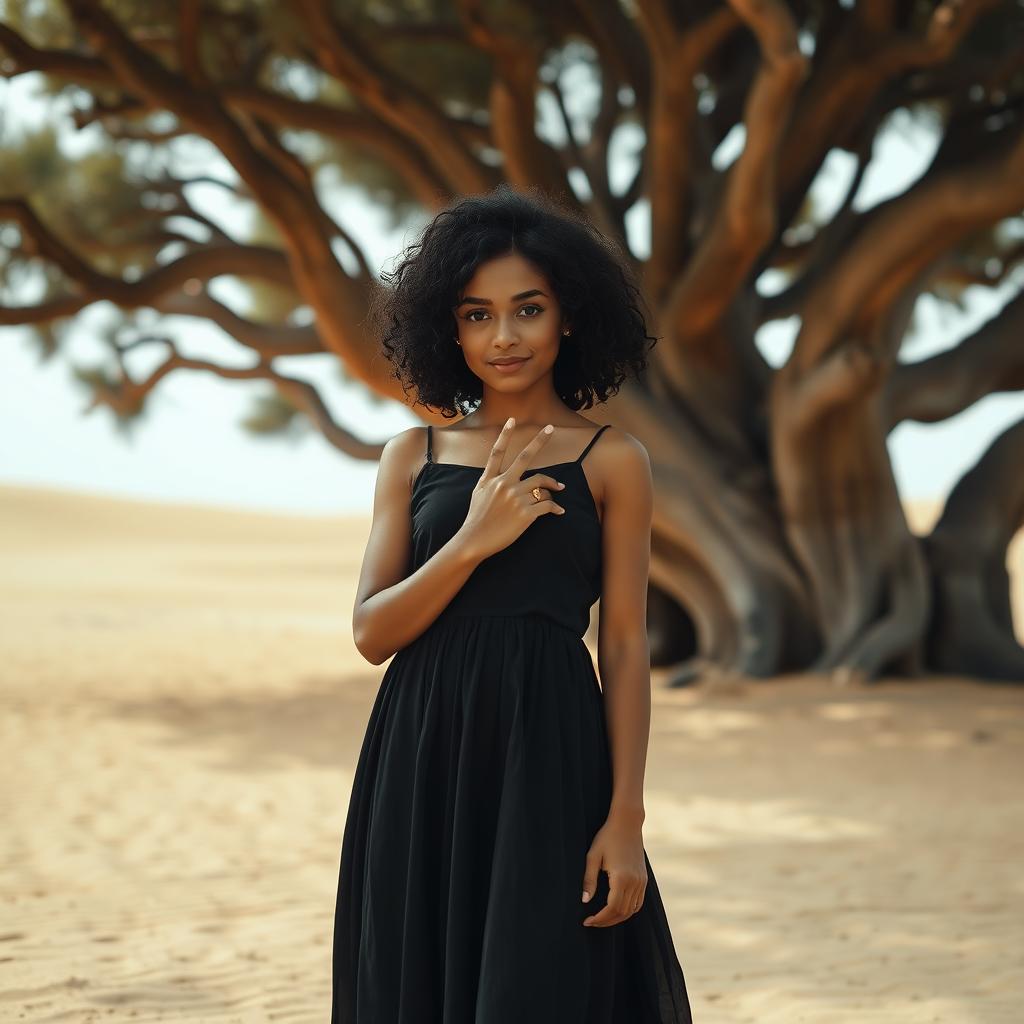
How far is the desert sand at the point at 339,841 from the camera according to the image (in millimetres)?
4465

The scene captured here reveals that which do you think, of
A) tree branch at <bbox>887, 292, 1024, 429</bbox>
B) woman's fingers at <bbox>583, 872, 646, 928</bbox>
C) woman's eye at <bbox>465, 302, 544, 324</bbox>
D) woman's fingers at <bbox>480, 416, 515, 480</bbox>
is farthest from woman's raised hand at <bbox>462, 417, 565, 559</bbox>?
tree branch at <bbox>887, 292, 1024, 429</bbox>

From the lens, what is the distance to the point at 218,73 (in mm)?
13227

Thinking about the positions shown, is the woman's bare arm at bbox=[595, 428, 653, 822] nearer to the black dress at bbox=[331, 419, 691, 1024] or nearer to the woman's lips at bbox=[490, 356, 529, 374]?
the black dress at bbox=[331, 419, 691, 1024]

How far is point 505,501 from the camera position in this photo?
2484 millimetres

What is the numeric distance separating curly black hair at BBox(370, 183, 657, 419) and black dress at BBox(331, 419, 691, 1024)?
0.98 ft

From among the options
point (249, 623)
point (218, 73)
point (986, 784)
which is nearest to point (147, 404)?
point (218, 73)

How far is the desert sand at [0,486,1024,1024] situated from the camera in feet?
14.6

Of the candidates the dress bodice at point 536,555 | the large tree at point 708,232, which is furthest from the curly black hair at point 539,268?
the large tree at point 708,232

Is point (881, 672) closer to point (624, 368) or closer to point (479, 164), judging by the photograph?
point (479, 164)

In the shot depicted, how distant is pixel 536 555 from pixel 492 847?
534mm

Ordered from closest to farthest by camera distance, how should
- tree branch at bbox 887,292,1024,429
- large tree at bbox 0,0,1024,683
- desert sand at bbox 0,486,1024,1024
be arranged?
1. desert sand at bbox 0,486,1024,1024
2. large tree at bbox 0,0,1024,683
3. tree branch at bbox 887,292,1024,429

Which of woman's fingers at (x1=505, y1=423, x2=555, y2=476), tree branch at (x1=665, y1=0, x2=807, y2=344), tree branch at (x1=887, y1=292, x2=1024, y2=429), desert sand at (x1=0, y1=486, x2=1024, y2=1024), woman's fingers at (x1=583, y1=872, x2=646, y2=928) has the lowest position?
desert sand at (x1=0, y1=486, x2=1024, y2=1024)

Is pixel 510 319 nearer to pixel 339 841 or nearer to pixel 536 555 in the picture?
pixel 536 555

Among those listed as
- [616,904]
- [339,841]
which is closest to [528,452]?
[616,904]
